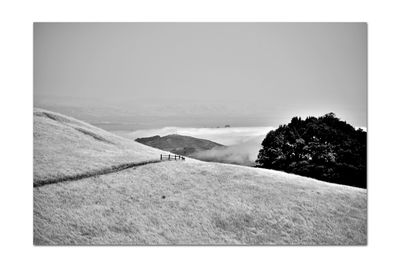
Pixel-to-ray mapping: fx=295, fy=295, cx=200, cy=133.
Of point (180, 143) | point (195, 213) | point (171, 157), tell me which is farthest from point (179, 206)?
point (171, 157)

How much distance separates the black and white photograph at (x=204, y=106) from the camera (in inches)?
394

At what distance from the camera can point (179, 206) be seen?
384 inches

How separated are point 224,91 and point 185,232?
5.09 meters

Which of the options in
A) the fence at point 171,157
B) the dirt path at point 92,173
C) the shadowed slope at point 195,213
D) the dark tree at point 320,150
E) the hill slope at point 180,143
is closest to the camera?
the shadowed slope at point 195,213

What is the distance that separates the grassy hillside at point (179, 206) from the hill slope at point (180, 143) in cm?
80

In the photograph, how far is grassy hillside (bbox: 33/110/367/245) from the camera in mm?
9031

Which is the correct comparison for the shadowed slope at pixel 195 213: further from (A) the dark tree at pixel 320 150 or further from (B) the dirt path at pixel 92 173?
(A) the dark tree at pixel 320 150

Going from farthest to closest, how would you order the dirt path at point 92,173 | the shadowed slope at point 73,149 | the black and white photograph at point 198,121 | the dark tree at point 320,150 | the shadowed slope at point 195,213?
the dark tree at point 320,150 → the shadowed slope at point 73,149 → the dirt path at point 92,173 → the black and white photograph at point 198,121 → the shadowed slope at point 195,213

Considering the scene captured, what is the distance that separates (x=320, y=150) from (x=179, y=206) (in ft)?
21.0

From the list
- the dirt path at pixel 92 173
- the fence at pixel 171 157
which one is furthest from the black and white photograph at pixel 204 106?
the fence at pixel 171 157

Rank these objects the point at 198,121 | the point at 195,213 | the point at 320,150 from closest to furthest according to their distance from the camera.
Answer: the point at 195,213 < the point at 198,121 < the point at 320,150

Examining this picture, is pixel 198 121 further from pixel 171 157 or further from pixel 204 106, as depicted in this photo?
pixel 171 157
